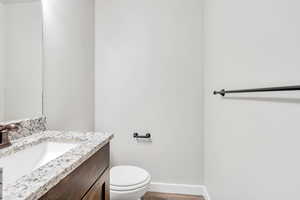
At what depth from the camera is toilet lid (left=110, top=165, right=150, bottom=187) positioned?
1457 millimetres

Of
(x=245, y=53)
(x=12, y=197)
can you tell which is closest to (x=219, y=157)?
(x=245, y=53)

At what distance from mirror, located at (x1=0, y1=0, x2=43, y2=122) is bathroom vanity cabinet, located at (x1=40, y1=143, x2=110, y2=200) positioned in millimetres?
558

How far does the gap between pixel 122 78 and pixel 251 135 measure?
4.90 feet

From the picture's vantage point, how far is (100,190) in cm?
100

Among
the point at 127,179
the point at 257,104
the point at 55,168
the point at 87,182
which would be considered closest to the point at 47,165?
the point at 55,168

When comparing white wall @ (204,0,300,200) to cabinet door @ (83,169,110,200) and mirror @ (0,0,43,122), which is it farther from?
mirror @ (0,0,43,122)

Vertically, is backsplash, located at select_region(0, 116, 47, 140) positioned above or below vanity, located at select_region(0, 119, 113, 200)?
above

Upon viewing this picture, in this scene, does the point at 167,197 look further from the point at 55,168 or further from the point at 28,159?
the point at 55,168

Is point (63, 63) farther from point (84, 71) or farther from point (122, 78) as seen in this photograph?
point (122, 78)

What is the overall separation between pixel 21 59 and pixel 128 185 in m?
1.17

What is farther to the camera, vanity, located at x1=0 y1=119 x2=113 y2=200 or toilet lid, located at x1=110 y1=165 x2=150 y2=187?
toilet lid, located at x1=110 y1=165 x2=150 y2=187

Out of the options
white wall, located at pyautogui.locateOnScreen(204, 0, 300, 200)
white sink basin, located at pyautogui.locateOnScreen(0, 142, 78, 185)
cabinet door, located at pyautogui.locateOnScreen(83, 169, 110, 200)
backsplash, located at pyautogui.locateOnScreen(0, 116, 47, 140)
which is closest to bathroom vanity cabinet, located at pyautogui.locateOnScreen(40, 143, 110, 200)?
cabinet door, located at pyautogui.locateOnScreen(83, 169, 110, 200)

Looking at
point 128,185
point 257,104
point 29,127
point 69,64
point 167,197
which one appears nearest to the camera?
point 257,104

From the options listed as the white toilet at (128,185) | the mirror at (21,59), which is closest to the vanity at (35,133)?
the mirror at (21,59)
